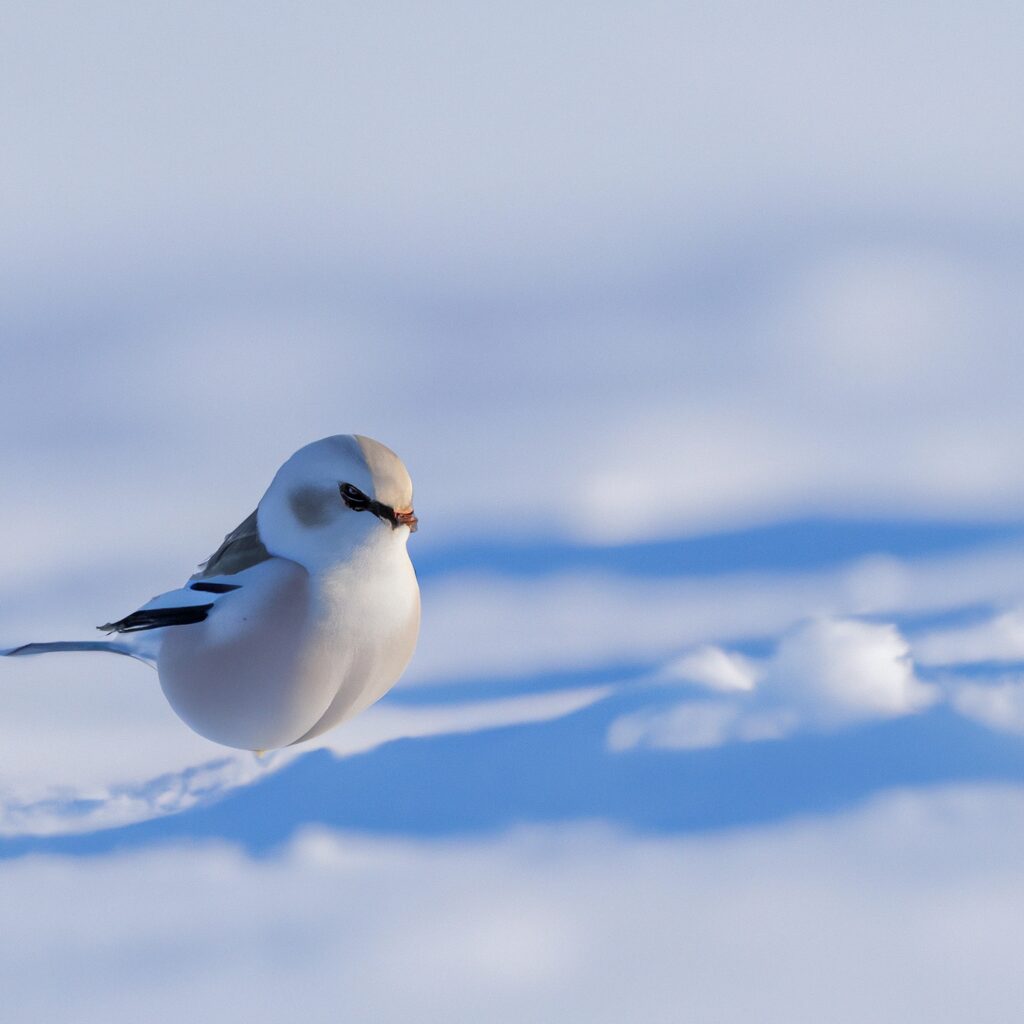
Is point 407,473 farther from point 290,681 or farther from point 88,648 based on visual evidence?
point 88,648

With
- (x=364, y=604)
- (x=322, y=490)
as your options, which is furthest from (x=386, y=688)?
(x=322, y=490)

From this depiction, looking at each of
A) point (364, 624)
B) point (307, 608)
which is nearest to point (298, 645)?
point (307, 608)

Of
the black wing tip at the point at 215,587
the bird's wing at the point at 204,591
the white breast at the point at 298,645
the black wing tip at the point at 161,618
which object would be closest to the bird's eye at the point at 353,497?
the white breast at the point at 298,645

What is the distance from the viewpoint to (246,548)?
21.5 feet

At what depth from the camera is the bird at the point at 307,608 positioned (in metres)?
6.24

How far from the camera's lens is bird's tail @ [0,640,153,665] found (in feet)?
22.2

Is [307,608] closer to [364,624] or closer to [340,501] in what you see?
[364,624]

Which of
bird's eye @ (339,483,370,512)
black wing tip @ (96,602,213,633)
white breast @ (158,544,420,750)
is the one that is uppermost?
bird's eye @ (339,483,370,512)

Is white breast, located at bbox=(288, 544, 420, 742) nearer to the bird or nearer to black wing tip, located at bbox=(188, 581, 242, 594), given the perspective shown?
the bird

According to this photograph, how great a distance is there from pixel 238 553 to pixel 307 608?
483mm

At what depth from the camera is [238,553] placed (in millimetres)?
6582

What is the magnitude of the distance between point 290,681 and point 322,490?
744 mm

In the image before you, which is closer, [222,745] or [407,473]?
[407,473]

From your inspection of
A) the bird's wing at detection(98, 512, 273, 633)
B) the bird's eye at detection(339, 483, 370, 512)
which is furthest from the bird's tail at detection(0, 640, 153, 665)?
the bird's eye at detection(339, 483, 370, 512)
